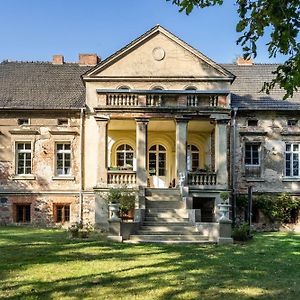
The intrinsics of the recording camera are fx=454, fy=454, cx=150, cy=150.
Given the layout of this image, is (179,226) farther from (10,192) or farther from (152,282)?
(10,192)

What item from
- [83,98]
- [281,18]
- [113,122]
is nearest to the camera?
[281,18]

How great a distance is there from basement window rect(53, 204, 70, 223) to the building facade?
1.9 inches

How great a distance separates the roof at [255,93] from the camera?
72.3 feet

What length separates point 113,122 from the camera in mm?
20875

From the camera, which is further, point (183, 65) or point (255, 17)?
point (183, 65)

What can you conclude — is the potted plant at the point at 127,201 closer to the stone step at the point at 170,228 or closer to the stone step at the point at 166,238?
the stone step at the point at 170,228

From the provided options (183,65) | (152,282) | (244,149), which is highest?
(183,65)

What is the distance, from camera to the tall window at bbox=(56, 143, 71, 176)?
22047 millimetres

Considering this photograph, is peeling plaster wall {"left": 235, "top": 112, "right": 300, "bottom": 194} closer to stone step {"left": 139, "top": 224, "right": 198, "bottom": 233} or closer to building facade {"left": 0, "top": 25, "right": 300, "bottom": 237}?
building facade {"left": 0, "top": 25, "right": 300, "bottom": 237}

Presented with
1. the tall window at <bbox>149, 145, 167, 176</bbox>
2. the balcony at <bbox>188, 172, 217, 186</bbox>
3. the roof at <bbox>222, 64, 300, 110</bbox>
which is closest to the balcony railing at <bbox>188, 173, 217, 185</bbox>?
the balcony at <bbox>188, 172, 217, 186</bbox>

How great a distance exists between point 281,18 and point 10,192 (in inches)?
710

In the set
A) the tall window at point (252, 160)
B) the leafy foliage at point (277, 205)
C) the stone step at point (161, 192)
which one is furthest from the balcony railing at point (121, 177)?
the leafy foliage at point (277, 205)

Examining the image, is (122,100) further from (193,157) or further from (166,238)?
(166,238)

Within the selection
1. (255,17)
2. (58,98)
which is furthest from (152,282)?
(58,98)
